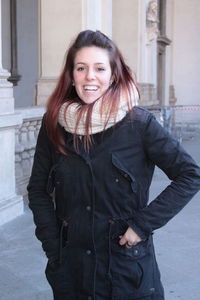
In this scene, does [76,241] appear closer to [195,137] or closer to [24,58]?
[24,58]

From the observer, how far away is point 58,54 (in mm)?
9133

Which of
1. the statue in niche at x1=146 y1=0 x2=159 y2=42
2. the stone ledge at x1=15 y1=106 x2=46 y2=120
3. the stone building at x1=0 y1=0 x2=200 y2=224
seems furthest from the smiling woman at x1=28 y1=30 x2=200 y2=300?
the statue in niche at x1=146 y1=0 x2=159 y2=42

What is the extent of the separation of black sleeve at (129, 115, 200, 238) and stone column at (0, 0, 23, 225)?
3.85 m

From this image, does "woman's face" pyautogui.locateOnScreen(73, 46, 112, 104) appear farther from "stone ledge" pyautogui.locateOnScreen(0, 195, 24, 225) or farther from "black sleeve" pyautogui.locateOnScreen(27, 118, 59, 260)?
"stone ledge" pyautogui.locateOnScreen(0, 195, 24, 225)

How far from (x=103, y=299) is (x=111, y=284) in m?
0.08

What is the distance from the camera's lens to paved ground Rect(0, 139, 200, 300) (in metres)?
4.06

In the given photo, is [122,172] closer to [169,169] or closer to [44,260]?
[169,169]

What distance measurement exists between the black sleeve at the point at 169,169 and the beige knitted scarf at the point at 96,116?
10 centimetres

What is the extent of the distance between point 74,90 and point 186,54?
66.0ft

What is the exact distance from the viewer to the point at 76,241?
207cm

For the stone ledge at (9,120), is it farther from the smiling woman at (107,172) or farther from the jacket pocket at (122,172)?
the jacket pocket at (122,172)

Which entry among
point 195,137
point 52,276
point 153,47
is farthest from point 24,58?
point 52,276

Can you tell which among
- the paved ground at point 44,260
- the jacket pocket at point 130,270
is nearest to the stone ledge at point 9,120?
the paved ground at point 44,260

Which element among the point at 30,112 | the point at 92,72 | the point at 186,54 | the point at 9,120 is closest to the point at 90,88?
the point at 92,72
